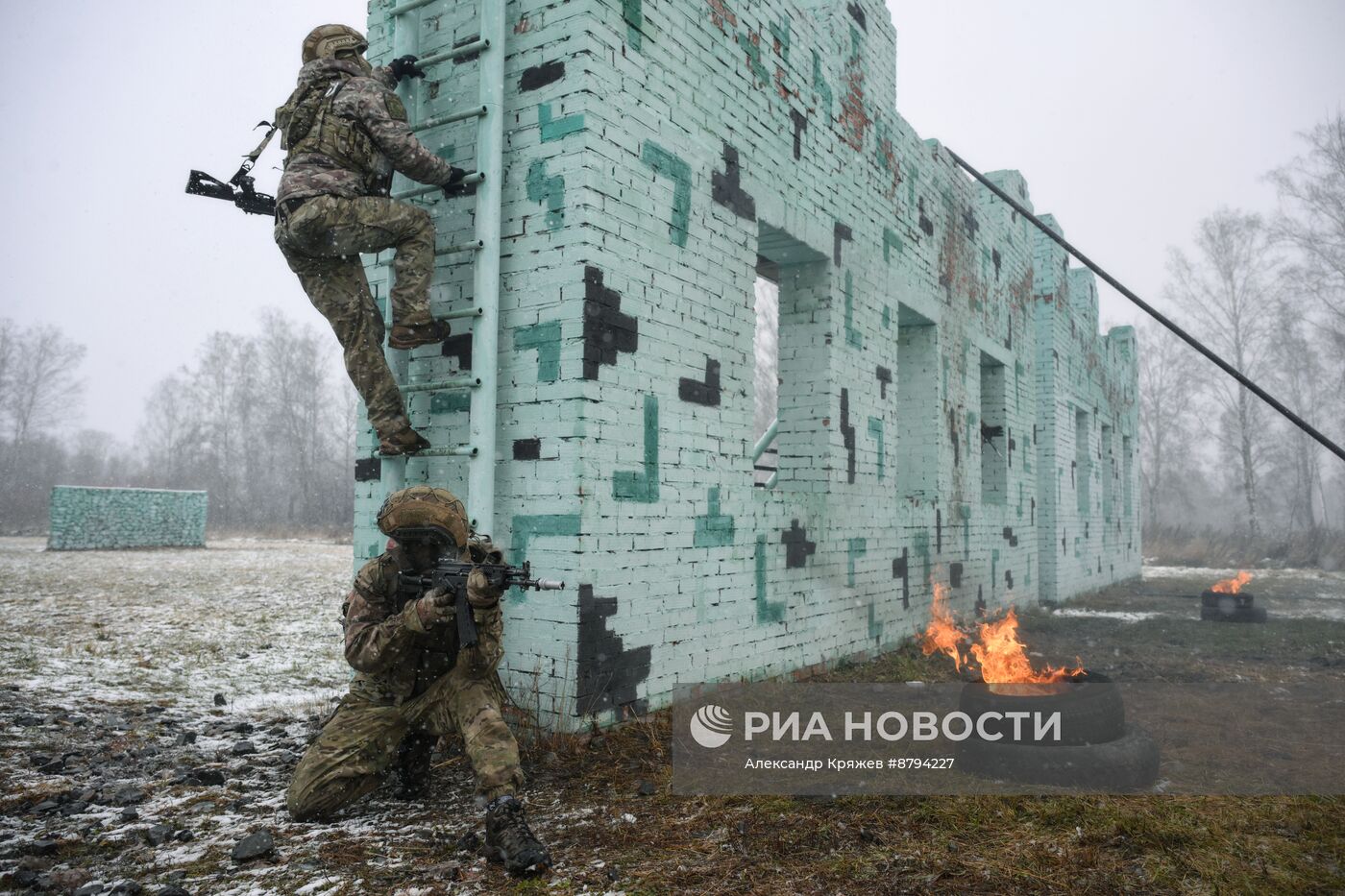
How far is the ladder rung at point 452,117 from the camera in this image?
4.22 m

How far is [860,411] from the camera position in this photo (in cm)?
668

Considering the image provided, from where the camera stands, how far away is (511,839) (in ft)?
8.83

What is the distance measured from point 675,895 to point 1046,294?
37.8 ft

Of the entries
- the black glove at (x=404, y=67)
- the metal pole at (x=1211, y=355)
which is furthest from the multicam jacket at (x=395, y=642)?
the metal pole at (x=1211, y=355)

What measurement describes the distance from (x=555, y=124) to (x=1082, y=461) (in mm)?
12485

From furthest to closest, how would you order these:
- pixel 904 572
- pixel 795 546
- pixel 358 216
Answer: pixel 904 572 < pixel 795 546 < pixel 358 216

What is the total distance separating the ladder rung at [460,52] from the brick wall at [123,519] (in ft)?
53.5

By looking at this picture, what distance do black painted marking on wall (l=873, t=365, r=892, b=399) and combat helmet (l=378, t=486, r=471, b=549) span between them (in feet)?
14.9

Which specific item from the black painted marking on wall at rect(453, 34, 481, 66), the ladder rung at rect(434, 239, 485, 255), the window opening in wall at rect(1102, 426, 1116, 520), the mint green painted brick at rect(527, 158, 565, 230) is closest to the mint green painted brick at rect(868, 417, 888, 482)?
the mint green painted brick at rect(527, 158, 565, 230)

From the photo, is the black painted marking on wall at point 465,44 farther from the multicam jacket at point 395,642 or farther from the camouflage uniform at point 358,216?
the multicam jacket at point 395,642

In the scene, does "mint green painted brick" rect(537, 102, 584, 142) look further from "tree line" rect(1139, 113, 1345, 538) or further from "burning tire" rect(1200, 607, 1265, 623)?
"tree line" rect(1139, 113, 1345, 538)

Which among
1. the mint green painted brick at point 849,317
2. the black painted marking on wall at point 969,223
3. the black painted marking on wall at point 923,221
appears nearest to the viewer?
the mint green painted brick at point 849,317

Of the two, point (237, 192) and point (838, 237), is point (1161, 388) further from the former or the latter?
point (237, 192)

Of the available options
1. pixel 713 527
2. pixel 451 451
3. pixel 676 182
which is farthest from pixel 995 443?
pixel 451 451
